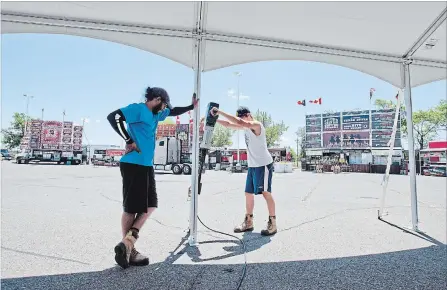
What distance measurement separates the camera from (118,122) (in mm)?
2240

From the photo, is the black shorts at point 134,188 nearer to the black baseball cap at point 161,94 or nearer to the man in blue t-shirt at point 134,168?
the man in blue t-shirt at point 134,168

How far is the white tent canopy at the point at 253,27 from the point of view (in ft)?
8.39

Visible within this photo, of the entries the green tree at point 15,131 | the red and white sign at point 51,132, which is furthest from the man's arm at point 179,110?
the green tree at point 15,131

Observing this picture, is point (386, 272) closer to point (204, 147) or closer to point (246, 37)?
point (204, 147)

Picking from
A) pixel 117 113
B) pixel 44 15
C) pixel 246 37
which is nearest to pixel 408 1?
pixel 246 37

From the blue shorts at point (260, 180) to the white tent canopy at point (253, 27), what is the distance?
1.42m

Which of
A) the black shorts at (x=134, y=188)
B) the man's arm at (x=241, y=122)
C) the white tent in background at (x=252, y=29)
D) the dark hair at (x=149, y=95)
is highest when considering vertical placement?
the white tent in background at (x=252, y=29)

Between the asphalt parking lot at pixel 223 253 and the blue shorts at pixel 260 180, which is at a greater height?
the blue shorts at pixel 260 180

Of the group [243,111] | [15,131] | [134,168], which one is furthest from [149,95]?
[15,131]

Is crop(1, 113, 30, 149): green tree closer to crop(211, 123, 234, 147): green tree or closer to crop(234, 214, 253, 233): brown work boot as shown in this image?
crop(211, 123, 234, 147): green tree

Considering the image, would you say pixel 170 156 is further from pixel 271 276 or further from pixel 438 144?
pixel 438 144

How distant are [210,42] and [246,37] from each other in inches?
17.2

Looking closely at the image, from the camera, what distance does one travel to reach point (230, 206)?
552 cm

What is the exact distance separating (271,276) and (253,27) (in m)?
2.50
